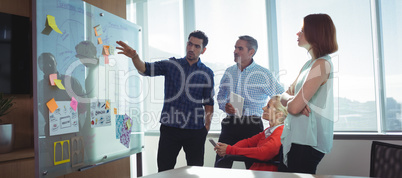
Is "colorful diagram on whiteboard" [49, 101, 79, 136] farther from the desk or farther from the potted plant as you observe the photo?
the desk

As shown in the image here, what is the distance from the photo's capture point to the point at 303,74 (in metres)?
1.50

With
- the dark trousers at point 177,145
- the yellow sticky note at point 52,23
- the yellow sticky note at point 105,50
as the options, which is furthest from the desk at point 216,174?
the yellow sticky note at point 105,50

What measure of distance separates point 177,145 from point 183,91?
44cm

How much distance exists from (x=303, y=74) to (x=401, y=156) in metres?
0.55

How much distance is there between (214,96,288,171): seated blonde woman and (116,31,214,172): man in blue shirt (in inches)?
13.8

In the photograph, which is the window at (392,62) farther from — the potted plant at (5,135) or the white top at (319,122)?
the potted plant at (5,135)

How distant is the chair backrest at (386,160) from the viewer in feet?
3.91

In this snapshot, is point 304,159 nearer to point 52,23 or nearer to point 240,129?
point 240,129

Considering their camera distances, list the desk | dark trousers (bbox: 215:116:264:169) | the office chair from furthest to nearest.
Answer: dark trousers (bbox: 215:116:264:169), the office chair, the desk

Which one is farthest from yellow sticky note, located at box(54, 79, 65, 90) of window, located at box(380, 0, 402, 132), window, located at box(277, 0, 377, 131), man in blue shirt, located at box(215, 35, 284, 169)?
window, located at box(380, 0, 402, 132)

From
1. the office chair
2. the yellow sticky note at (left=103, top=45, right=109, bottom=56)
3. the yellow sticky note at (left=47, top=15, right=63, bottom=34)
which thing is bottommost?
the office chair

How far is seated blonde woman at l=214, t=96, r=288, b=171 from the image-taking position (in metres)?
1.93

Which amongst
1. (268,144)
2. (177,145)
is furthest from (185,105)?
(268,144)

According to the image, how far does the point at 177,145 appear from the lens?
7.76 ft
